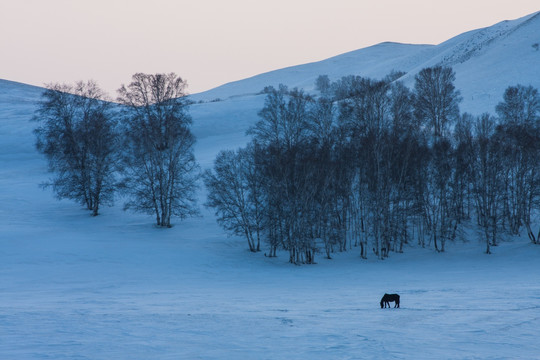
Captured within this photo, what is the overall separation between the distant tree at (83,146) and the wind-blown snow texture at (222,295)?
2.20m

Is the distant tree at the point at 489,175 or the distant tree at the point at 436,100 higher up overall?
the distant tree at the point at 436,100

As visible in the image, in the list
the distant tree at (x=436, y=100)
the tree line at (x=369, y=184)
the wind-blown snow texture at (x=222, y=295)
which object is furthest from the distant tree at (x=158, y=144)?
the distant tree at (x=436, y=100)

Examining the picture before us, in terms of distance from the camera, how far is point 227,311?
53.1 ft

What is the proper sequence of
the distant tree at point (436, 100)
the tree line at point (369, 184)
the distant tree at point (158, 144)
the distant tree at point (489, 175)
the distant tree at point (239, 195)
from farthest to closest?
the distant tree at point (436, 100), the distant tree at point (158, 144), the distant tree at point (489, 175), the distant tree at point (239, 195), the tree line at point (369, 184)

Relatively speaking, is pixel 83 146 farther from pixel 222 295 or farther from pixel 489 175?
pixel 489 175

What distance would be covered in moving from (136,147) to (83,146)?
706cm

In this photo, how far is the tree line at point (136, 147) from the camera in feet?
136

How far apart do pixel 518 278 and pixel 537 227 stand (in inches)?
653

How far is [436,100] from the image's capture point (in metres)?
63.1

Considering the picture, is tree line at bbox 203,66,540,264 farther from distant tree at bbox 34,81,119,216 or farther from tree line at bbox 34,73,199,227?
distant tree at bbox 34,81,119,216

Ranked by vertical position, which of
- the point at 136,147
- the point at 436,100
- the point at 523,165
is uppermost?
the point at 436,100

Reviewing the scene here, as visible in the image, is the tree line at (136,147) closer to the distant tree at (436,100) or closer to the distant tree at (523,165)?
the distant tree at (523,165)

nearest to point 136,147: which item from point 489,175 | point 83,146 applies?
point 83,146

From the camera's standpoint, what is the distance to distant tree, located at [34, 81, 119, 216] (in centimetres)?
4409
